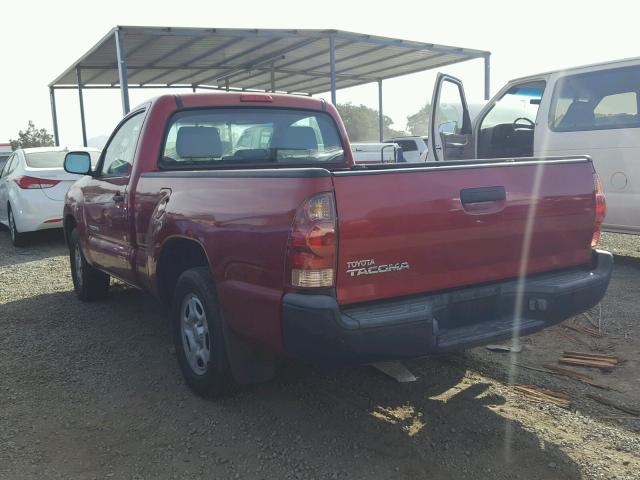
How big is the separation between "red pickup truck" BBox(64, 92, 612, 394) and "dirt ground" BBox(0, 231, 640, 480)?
328mm

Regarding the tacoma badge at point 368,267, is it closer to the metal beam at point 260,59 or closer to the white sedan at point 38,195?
the white sedan at point 38,195

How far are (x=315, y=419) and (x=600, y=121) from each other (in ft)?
16.3

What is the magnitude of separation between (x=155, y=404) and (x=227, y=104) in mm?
2222

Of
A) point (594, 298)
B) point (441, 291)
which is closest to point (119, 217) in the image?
point (441, 291)

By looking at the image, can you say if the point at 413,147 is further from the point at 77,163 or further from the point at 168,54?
the point at 77,163

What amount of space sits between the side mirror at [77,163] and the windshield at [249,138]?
1366 mm

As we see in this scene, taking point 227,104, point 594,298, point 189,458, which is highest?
point 227,104

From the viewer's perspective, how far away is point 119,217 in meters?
4.40

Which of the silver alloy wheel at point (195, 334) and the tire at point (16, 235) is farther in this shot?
the tire at point (16, 235)

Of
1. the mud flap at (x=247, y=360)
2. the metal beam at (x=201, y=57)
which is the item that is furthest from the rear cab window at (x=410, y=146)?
the mud flap at (x=247, y=360)

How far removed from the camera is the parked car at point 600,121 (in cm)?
603

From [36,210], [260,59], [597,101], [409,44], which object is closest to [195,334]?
[597,101]

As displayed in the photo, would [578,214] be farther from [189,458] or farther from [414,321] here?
[189,458]

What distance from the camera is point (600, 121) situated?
6.29m
